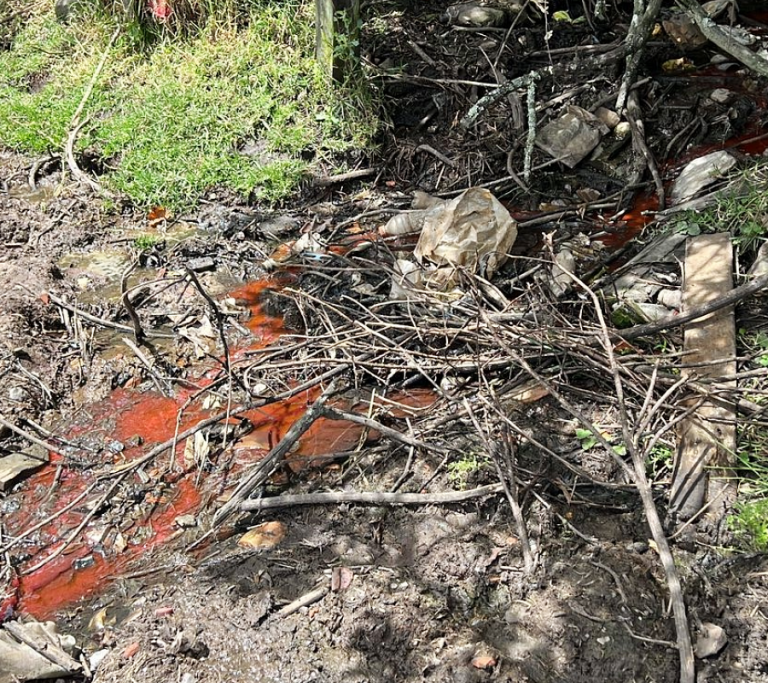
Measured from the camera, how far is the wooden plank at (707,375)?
8.98ft

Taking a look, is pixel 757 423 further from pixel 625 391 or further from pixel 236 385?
pixel 236 385

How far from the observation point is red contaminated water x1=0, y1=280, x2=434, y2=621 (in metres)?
3.02

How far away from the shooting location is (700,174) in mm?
4512

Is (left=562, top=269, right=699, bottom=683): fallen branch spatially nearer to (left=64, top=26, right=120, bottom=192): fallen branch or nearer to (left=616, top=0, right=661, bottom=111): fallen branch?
(left=616, top=0, right=661, bottom=111): fallen branch

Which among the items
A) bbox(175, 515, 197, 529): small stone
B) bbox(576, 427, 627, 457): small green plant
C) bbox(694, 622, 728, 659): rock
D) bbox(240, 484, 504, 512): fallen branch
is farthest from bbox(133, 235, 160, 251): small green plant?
bbox(694, 622, 728, 659): rock

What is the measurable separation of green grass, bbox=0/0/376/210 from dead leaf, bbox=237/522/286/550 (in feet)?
9.83

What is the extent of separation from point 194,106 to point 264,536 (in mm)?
4218

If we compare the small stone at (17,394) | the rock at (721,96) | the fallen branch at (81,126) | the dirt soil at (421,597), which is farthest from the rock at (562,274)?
the fallen branch at (81,126)

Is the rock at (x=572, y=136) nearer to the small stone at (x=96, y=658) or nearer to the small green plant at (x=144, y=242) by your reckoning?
the small green plant at (x=144, y=242)

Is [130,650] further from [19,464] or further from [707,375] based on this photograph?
[707,375]

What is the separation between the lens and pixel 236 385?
3750 millimetres

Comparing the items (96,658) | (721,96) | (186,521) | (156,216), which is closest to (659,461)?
(186,521)

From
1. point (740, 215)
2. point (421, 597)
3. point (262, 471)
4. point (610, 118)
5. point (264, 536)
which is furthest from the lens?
point (610, 118)

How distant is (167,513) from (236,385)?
0.78 m
